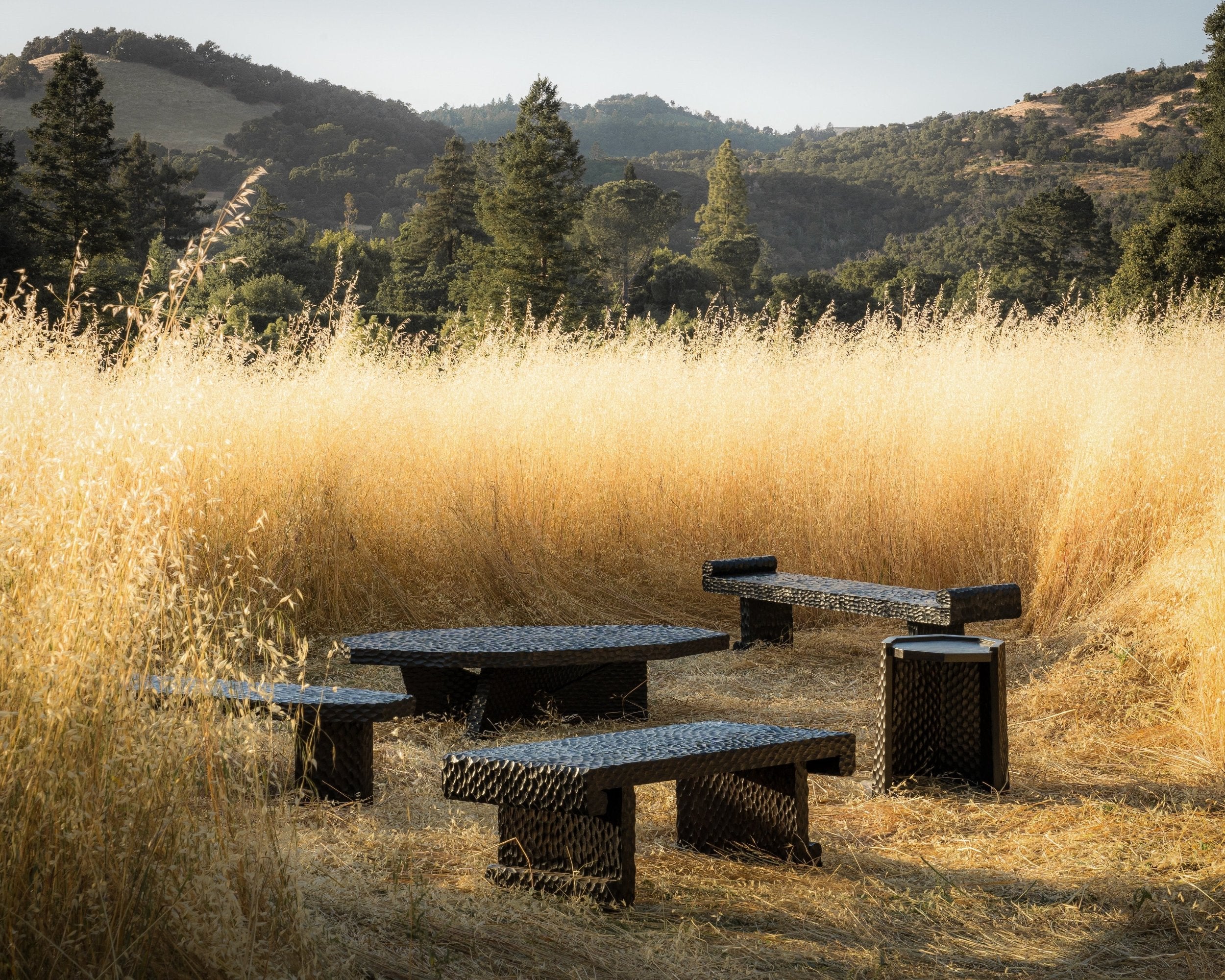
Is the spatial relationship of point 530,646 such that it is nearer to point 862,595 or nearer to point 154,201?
point 862,595

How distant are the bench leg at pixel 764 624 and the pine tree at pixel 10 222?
14.0 meters

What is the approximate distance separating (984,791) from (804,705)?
1.10 meters

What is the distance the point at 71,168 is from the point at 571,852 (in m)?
20.1

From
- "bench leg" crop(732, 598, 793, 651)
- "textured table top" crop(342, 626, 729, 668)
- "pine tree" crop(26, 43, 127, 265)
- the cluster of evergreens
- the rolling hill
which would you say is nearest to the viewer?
"textured table top" crop(342, 626, 729, 668)

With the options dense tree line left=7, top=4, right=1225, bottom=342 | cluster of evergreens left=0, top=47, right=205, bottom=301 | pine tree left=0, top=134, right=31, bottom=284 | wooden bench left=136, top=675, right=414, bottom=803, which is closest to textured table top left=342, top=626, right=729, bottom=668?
wooden bench left=136, top=675, right=414, bottom=803

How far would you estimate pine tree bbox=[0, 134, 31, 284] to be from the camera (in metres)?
16.1

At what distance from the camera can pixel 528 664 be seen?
3506mm

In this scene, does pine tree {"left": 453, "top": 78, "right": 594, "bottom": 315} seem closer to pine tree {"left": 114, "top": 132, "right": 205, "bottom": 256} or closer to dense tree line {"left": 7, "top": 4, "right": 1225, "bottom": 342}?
dense tree line {"left": 7, "top": 4, "right": 1225, "bottom": 342}

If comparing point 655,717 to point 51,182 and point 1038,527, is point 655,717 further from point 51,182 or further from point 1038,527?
point 51,182

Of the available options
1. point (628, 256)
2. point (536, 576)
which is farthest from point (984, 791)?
point (628, 256)

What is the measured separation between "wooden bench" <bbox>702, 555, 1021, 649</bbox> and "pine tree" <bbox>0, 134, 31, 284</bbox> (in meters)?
14.0

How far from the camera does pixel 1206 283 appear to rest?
17047 mm

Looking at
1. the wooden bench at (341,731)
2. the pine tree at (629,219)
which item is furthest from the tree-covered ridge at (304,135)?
the wooden bench at (341,731)

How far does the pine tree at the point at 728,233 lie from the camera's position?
5081 cm
